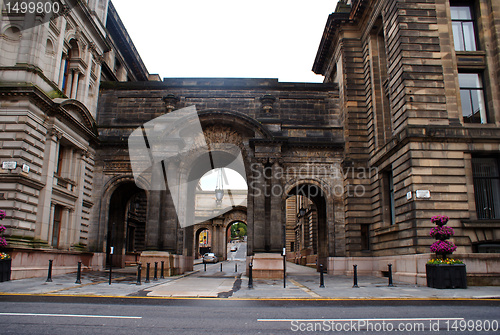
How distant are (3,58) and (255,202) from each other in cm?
1506

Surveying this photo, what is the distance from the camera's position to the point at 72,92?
84.0 feet

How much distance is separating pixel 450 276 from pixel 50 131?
19861 millimetres

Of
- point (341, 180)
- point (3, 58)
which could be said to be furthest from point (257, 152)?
point (3, 58)

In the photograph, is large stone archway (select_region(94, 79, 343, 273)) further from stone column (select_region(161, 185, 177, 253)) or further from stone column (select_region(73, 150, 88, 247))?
stone column (select_region(73, 150, 88, 247))

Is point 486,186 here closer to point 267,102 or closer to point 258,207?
point 258,207

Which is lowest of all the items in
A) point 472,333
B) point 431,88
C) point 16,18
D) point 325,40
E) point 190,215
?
point 472,333

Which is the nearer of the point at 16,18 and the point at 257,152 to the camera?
the point at 16,18

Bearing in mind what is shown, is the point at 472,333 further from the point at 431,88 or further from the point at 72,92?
the point at 72,92

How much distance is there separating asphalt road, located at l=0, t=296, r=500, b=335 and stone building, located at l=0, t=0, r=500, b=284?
7637mm

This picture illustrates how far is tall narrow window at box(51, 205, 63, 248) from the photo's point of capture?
23.7 meters

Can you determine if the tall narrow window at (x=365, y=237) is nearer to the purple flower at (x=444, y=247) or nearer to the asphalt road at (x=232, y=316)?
the purple flower at (x=444, y=247)

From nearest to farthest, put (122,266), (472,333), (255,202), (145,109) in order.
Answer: (472,333), (255,202), (145,109), (122,266)

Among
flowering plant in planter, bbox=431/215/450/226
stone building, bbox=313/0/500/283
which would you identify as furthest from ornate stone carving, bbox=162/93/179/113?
flowering plant in planter, bbox=431/215/450/226

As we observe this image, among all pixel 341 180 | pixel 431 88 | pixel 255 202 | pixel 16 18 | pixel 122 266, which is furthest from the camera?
pixel 122 266
